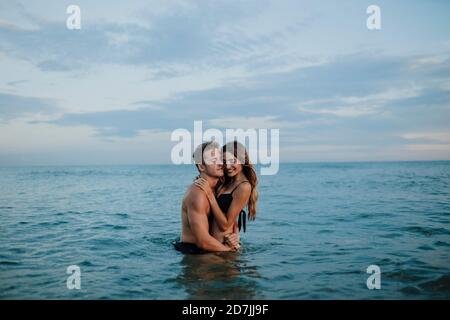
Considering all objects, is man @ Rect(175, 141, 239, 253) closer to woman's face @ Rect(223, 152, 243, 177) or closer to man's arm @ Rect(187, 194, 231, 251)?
man's arm @ Rect(187, 194, 231, 251)

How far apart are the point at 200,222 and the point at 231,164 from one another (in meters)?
1.22

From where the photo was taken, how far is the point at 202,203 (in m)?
6.69

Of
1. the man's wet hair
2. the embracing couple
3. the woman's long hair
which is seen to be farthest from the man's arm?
the woman's long hair

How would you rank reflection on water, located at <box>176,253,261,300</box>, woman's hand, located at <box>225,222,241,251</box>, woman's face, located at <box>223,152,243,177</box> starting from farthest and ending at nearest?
woman's hand, located at <box>225,222,241,251</box>
woman's face, located at <box>223,152,243,177</box>
reflection on water, located at <box>176,253,261,300</box>

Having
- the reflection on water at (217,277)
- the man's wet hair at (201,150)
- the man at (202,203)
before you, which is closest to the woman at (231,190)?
the man at (202,203)

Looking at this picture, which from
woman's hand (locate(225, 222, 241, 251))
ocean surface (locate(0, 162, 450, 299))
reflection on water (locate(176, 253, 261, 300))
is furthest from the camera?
woman's hand (locate(225, 222, 241, 251))

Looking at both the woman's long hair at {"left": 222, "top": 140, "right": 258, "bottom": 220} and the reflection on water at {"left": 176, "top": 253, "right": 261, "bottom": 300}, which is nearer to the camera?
the reflection on water at {"left": 176, "top": 253, "right": 261, "bottom": 300}

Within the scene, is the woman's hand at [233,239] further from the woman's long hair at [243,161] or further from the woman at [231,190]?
the woman's long hair at [243,161]

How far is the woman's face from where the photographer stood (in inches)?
279

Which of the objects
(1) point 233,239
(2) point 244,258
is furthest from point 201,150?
(2) point 244,258

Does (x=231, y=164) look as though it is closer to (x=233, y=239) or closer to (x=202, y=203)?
(x=202, y=203)

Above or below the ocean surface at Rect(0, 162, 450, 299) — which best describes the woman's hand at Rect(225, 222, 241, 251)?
above

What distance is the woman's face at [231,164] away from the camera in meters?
7.08

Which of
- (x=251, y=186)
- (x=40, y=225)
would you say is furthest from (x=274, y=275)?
(x=40, y=225)
